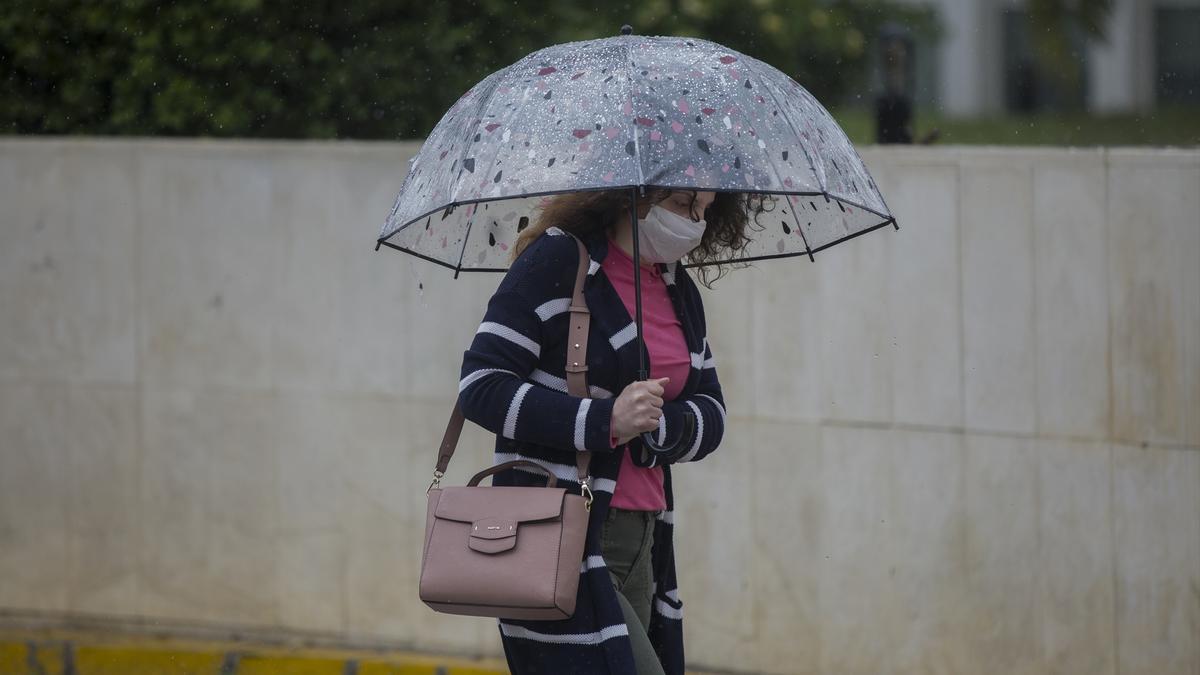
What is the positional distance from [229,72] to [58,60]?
33.4 inches

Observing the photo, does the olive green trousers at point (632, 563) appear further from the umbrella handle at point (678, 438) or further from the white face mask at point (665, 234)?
the white face mask at point (665, 234)

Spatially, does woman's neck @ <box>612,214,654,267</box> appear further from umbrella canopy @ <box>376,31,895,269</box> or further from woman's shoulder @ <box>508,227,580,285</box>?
umbrella canopy @ <box>376,31,895,269</box>

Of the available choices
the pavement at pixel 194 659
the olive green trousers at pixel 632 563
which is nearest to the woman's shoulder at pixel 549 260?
the olive green trousers at pixel 632 563

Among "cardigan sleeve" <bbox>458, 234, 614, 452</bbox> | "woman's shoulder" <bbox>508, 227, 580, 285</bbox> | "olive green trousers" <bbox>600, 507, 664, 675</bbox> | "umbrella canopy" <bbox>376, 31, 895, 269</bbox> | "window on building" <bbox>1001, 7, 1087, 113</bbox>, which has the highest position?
"window on building" <bbox>1001, 7, 1087, 113</bbox>

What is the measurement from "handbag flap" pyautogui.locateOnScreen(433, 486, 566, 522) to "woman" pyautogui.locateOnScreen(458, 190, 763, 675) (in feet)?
0.37

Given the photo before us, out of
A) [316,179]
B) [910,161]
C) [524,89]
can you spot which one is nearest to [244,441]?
[316,179]

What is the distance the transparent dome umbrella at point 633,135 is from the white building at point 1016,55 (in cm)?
1791

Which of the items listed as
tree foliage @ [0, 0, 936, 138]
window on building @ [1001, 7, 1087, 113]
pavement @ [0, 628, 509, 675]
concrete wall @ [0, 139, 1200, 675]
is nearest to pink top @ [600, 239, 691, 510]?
concrete wall @ [0, 139, 1200, 675]

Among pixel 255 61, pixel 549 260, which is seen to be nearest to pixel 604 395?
pixel 549 260

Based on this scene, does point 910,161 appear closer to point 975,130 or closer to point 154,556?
point 154,556

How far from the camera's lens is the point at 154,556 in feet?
21.8

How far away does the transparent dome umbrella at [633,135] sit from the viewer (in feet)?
10.6

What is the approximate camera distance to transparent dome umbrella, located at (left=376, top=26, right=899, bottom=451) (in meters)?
3.22

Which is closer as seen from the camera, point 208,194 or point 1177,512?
point 1177,512
